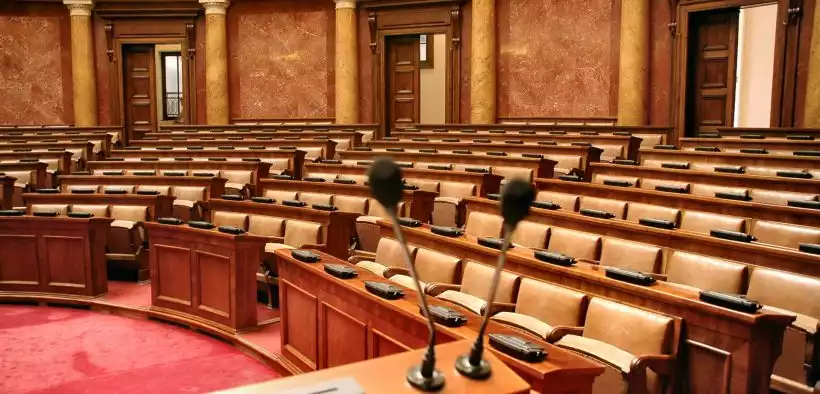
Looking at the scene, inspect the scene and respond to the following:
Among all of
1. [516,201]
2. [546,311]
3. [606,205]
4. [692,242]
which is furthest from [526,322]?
[606,205]

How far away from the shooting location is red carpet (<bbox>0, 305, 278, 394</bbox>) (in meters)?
2.04

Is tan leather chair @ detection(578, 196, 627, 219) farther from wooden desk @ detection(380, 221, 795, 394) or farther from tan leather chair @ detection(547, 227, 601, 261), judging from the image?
wooden desk @ detection(380, 221, 795, 394)

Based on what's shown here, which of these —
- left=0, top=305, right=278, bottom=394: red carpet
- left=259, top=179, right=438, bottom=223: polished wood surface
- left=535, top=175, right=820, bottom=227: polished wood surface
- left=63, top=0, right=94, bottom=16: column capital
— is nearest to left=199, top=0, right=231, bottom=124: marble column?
left=63, top=0, right=94, bottom=16: column capital

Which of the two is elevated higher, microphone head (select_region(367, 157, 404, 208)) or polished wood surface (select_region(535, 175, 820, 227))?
microphone head (select_region(367, 157, 404, 208))

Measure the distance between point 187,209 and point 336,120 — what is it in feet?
A: 10.1

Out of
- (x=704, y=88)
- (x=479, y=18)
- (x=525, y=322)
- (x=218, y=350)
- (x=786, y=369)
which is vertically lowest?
(x=218, y=350)

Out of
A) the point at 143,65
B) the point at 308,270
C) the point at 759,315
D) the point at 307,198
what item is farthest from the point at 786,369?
the point at 143,65

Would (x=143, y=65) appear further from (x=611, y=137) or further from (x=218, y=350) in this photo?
(x=218, y=350)

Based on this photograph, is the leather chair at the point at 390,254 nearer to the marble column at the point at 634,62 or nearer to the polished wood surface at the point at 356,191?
the polished wood surface at the point at 356,191

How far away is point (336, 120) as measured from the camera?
20.6 ft

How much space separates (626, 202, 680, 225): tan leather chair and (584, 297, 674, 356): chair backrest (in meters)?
0.90

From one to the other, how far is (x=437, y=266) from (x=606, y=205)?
909 mm

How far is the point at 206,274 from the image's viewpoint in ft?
8.27

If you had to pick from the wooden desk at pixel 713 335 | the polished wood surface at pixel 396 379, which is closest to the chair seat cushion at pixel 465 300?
the wooden desk at pixel 713 335
